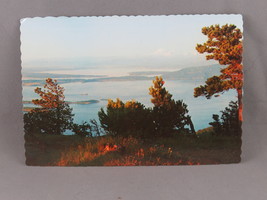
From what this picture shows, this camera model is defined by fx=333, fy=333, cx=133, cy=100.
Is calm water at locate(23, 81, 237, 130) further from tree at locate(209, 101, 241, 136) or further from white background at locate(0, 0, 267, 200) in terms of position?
white background at locate(0, 0, 267, 200)

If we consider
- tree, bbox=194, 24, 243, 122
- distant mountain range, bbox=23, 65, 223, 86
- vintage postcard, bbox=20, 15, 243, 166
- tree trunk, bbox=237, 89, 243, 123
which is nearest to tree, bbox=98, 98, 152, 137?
vintage postcard, bbox=20, 15, 243, 166

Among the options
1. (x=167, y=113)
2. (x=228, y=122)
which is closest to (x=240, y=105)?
(x=228, y=122)

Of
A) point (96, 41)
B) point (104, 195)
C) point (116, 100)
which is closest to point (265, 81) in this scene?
point (116, 100)

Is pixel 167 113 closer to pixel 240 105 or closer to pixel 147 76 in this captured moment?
pixel 147 76

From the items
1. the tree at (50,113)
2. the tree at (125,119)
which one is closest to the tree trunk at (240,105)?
the tree at (125,119)

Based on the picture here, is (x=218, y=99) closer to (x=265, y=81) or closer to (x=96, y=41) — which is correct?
(x=265, y=81)
